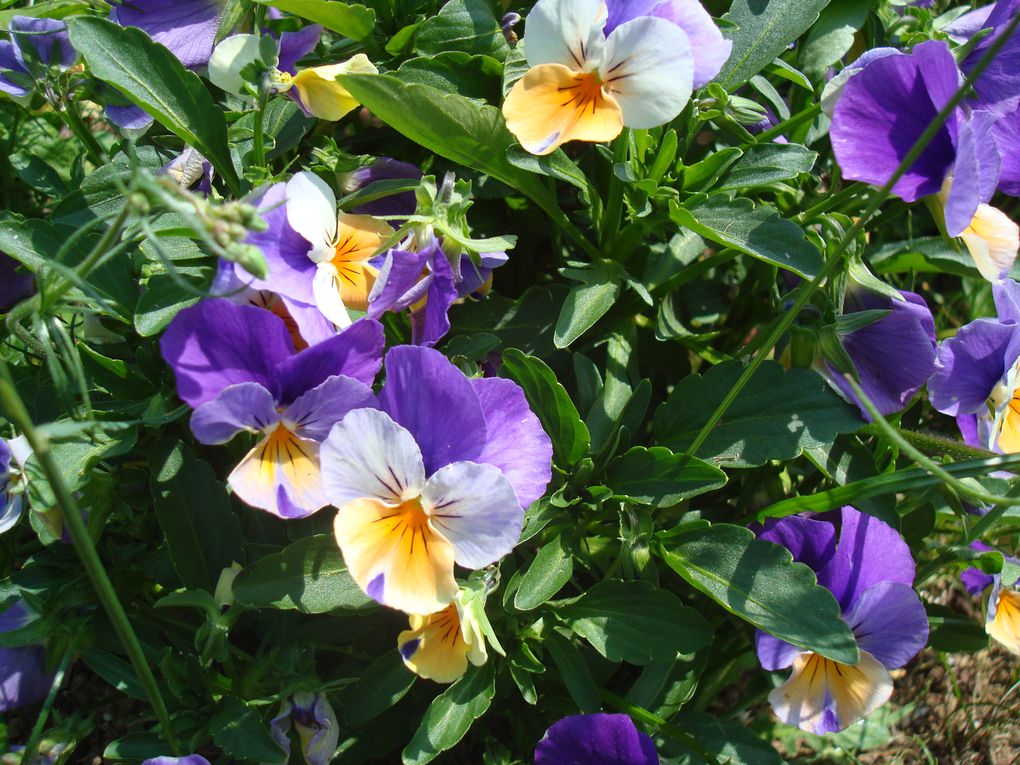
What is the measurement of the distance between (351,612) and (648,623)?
13.2 inches

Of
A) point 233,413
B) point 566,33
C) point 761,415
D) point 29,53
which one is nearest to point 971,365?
point 761,415

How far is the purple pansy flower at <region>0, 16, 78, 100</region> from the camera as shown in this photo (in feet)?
4.16

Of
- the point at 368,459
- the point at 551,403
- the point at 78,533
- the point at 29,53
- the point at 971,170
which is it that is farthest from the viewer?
the point at 29,53

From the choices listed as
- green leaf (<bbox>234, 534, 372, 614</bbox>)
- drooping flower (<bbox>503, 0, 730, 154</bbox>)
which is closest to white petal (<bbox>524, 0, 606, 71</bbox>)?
drooping flower (<bbox>503, 0, 730, 154</bbox>)

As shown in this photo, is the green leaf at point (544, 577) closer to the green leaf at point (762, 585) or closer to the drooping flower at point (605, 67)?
the green leaf at point (762, 585)

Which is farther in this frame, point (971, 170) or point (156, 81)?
point (156, 81)

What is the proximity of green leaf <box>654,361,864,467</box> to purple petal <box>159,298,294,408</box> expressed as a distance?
521 millimetres

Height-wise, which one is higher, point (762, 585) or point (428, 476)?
point (428, 476)

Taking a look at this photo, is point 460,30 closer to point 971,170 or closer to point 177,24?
point 177,24

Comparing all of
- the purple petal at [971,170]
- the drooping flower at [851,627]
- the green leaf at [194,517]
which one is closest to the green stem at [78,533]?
the green leaf at [194,517]

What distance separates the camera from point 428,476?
3.24 ft

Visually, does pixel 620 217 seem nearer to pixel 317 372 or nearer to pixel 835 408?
pixel 835 408

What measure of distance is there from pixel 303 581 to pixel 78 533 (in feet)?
1.02

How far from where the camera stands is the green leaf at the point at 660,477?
110cm
